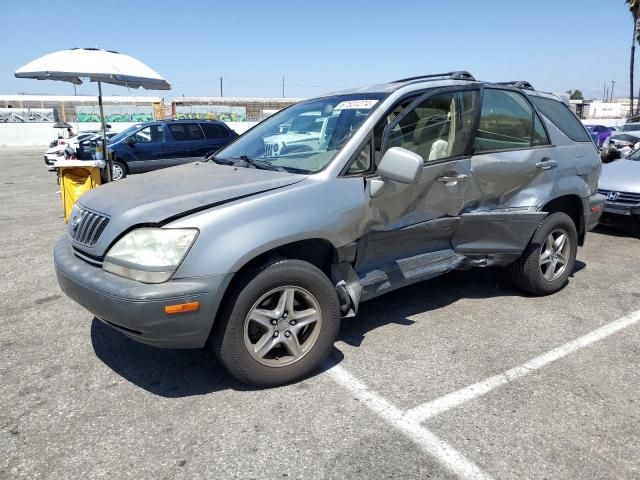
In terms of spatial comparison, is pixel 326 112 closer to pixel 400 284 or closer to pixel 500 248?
pixel 400 284

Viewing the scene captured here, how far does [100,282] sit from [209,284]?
24.3 inches

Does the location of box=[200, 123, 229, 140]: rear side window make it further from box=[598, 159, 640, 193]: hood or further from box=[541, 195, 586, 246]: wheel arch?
box=[541, 195, 586, 246]: wheel arch

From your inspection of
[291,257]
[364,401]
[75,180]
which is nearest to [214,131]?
[75,180]

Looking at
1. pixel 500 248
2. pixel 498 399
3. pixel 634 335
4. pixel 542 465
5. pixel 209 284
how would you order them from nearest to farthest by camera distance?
pixel 542 465
pixel 209 284
pixel 498 399
pixel 634 335
pixel 500 248

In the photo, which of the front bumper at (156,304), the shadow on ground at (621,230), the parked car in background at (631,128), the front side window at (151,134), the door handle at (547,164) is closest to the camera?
the front bumper at (156,304)

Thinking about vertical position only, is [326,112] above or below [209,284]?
above

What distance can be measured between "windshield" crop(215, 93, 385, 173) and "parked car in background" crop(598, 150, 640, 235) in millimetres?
4806

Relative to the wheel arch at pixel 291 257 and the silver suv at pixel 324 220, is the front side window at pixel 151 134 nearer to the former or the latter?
the silver suv at pixel 324 220

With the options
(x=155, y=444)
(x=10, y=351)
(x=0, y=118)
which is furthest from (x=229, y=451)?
(x=0, y=118)

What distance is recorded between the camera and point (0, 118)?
37.0 meters

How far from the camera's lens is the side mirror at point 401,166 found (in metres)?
2.96

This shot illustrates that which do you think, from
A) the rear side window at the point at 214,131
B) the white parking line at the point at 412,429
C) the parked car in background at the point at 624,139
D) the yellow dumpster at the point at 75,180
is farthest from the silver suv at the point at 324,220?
the parked car in background at the point at 624,139

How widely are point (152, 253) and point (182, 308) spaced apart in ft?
1.09

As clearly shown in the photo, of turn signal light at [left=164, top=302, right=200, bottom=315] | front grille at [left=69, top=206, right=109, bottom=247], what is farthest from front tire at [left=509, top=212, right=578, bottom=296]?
front grille at [left=69, top=206, right=109, bottom=247]
